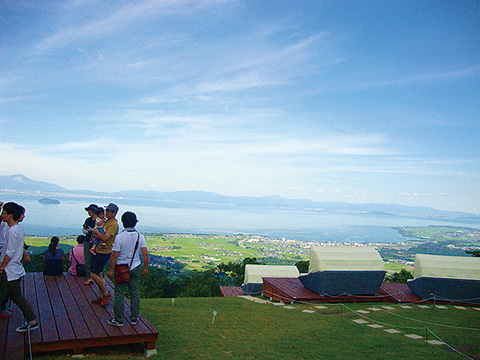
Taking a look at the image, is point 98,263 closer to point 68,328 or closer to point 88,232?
point 88,232

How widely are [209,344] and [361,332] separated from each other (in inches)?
167

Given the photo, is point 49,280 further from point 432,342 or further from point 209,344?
point 432,342

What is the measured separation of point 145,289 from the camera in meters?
27.9

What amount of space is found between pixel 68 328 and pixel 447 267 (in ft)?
48.5

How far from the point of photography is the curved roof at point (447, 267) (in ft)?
44.0

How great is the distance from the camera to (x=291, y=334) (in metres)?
7.39

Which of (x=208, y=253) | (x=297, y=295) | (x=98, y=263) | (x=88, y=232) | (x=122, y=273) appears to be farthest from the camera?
(x=208, y=253)

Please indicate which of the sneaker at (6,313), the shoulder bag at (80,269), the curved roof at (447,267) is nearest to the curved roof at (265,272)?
the curved roof at (447,267)

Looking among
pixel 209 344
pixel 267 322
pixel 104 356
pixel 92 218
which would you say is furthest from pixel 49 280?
pixel 267 322

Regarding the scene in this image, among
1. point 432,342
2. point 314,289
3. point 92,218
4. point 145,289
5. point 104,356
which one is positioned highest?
point 92,218

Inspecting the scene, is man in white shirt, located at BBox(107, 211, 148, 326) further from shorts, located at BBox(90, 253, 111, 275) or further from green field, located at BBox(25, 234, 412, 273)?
green field, located at BBox(25, 234, 412, 273)

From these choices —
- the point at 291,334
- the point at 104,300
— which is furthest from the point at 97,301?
the point at 291,334

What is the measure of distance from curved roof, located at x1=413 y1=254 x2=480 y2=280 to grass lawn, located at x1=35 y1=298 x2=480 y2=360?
278 cm

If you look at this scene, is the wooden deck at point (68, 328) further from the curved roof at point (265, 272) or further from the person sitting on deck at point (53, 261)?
the curved roof at point (265, 272)
